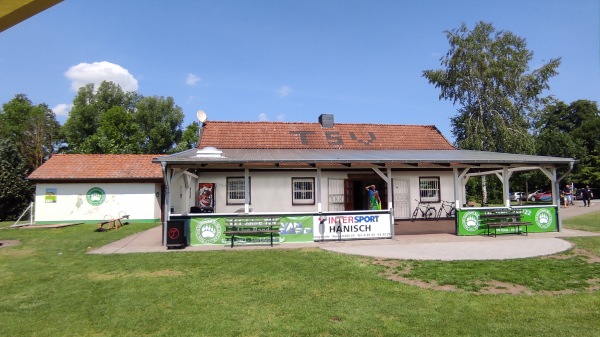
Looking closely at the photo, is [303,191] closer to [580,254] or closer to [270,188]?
[270,188]

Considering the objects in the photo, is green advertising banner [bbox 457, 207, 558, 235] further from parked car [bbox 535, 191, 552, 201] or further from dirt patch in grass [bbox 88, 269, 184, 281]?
parked car [bbox 535, 191, 552, 201]

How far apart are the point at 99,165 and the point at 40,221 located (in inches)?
148

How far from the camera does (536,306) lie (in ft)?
16.9

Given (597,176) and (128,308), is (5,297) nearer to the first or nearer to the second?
(128,308)

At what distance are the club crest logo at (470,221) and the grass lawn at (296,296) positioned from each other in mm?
3326

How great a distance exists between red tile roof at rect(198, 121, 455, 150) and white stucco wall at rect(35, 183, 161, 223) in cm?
407

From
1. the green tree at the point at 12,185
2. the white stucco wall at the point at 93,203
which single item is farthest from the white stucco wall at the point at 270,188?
the green tree at the point at 12,185

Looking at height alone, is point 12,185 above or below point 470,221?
above

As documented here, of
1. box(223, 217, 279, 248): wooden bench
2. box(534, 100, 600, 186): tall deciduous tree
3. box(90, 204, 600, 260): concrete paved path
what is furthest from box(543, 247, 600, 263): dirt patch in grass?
box(534, 100, 600, 186): tall deciduous tree

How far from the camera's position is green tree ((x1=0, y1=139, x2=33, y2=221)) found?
2262cm

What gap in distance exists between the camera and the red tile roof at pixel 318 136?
19344 mm

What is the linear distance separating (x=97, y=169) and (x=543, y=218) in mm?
19820

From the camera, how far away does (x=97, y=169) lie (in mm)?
19562

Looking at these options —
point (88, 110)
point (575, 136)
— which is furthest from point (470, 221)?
point (575, 136)
